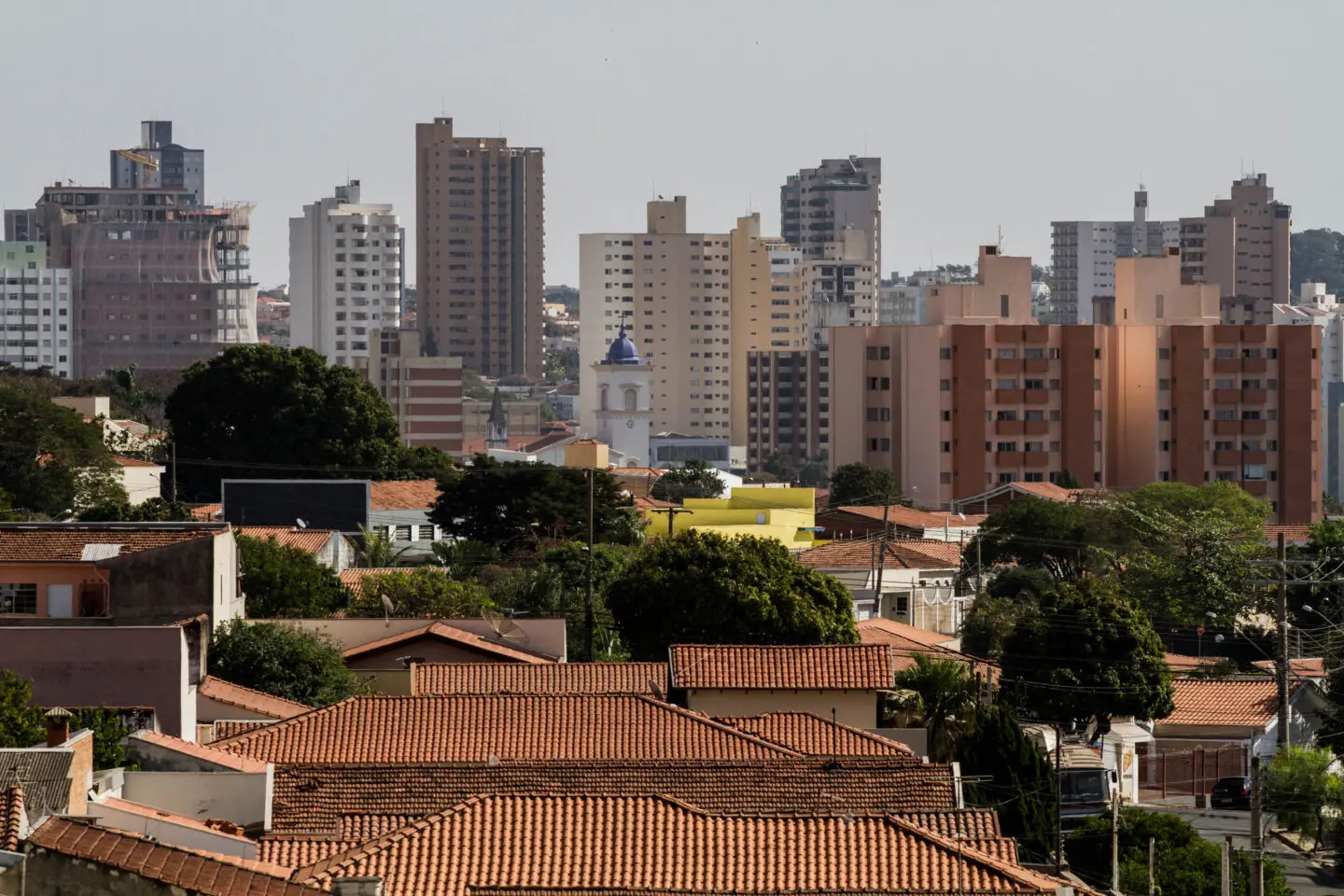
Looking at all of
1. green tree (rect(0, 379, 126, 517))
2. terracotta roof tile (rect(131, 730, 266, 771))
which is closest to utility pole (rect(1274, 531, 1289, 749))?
terracotta roof tile (rect(131, 730, 266, 771))

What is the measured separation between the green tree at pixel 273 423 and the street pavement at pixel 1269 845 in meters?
49.5

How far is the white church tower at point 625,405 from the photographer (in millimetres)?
178250

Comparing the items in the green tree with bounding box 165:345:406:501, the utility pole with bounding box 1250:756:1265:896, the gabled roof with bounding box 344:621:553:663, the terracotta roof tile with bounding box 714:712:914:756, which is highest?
the green tree with bounding box 165:345:406:501

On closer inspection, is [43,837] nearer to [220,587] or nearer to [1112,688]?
[220,587]

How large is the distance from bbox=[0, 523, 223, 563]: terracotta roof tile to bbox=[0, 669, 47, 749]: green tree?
983cm

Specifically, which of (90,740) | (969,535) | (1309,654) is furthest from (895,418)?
(90,740)

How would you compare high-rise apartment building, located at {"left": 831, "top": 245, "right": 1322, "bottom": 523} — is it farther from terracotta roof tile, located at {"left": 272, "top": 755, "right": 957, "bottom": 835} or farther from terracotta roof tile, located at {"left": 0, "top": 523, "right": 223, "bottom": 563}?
terracotta roof tile, located at {"left": 272, "top": 755, "right": 957, "bottom": 835}

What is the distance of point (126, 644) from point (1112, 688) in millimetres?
24226

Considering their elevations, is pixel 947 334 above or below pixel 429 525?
above

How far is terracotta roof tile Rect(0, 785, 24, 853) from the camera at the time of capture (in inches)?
613

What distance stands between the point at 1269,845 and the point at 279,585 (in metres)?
19.2

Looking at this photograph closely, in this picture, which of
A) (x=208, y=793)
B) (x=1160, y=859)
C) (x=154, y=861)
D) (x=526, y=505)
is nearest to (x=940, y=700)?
(x=1160, y=859)

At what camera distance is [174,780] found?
24359 millimetres

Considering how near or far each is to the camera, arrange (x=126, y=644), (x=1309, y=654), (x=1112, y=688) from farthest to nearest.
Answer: (x=1309, y=654) → (x=1112, y=688) → (x=126, y=644)
